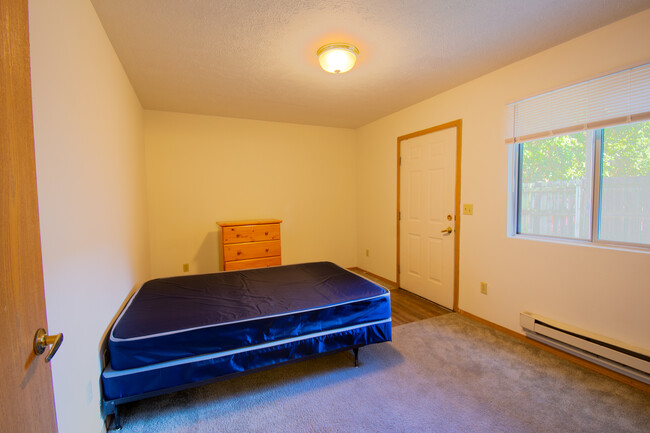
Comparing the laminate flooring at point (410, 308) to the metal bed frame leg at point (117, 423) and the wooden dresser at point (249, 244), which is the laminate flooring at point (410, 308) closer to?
the wooden dresser at point (249, 244)

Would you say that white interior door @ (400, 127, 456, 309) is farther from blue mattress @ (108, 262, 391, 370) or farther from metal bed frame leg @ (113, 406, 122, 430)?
metal bed frame leg @ (113, 406, 122, 430)

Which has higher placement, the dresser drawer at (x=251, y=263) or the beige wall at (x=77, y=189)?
the beige wall at (x=77, y=189)

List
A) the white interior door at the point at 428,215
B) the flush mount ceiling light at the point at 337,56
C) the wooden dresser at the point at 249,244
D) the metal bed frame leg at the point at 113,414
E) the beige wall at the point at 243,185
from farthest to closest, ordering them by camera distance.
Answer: the beige wall at the point at 243,185 → the wooden dresser at the point at 249,244 → the white interior door at the point at 428,215 → the flush mount ceiling light at the point at 337,56 → the metal bed frame leg at the point at 113,414

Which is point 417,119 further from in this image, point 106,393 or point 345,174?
point 106,393

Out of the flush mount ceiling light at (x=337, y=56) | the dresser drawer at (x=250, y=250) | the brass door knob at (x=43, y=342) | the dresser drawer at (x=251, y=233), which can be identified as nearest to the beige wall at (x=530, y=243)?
the flush mount ceiling light at (x=337, y=56)

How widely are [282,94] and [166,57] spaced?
1156mm

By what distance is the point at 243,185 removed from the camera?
4.11m

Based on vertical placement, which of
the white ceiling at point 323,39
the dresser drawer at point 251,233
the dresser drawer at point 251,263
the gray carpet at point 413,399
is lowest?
the gray carpet at point 413,399

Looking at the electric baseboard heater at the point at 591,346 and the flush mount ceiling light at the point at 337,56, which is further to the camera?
the flush mount ceiling light at the point at 337,56

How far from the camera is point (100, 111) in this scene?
177 cm

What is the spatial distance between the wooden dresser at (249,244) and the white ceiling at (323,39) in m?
1.50

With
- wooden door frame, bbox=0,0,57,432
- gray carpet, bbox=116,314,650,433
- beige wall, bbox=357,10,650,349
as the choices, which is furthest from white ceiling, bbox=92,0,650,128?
gray carpet, bbox=116,314,650,433

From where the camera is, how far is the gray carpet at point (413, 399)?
159cm

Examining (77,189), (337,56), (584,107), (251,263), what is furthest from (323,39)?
(251,263)
